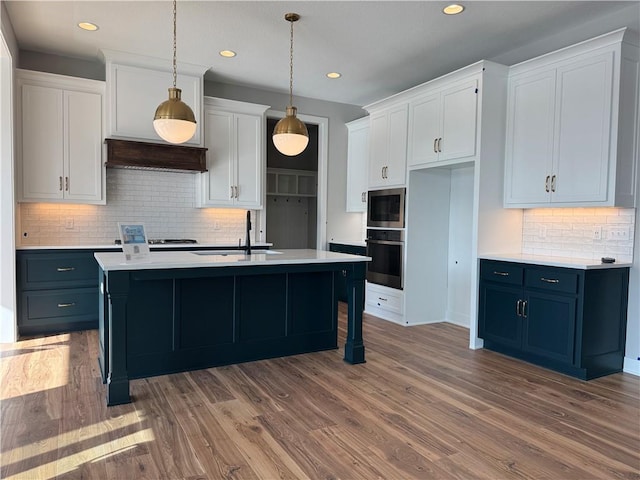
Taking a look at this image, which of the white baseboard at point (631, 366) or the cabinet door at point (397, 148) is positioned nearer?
the white baseboard at point (631, 366)

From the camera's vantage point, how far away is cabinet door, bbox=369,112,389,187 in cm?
552

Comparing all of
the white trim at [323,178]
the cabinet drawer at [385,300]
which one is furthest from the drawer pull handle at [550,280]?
the white trim at [323,178]

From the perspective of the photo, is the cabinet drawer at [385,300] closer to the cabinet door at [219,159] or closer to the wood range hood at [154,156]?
the cabinet door at [219,159]

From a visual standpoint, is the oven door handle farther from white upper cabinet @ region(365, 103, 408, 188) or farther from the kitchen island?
the kitchen island

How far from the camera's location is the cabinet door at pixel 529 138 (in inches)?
156

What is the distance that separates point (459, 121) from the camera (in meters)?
4.46

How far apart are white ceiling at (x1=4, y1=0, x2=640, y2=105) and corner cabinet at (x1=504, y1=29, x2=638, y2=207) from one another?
0.41 meters

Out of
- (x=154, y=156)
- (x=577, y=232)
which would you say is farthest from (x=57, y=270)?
(x=577, y=232)

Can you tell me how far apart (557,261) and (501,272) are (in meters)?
0.50

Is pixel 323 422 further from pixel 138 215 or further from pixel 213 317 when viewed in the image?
pixel 138 215

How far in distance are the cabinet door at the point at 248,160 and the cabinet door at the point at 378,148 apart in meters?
1.43

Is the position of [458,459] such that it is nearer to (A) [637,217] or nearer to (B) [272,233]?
(A) [637,217]

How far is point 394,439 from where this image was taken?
2529 mm

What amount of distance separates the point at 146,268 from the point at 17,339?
2.37m
